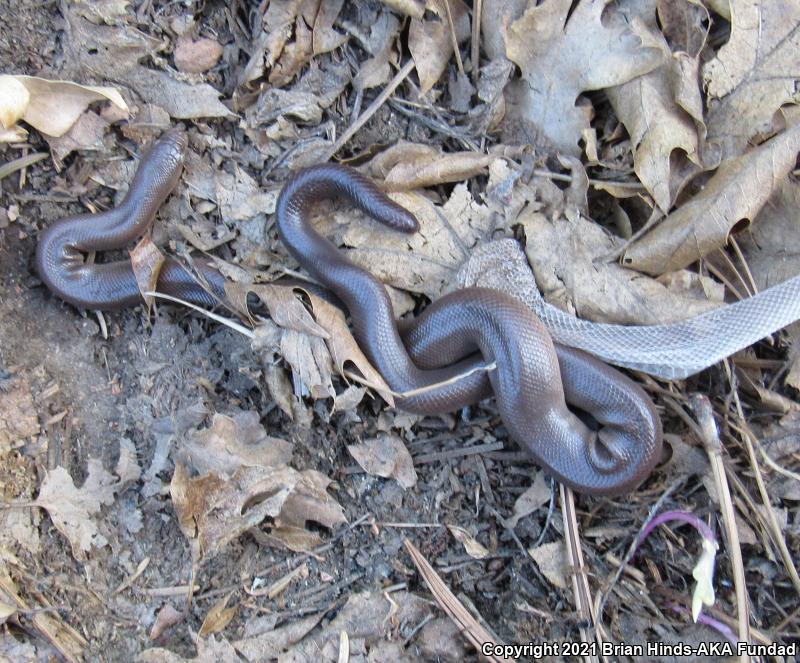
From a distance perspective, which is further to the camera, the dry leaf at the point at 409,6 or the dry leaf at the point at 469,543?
the dry leaf at the point at 409,6

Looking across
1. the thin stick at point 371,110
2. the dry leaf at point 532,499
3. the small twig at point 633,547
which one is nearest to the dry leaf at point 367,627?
the dry leaf at point 532,499

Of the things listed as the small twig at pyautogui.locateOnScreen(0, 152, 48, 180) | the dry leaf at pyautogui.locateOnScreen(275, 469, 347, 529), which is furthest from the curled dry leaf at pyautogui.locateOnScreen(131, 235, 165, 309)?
the dry leaf at pyautogui.locateOnScreen(275, 469, 347, 529)

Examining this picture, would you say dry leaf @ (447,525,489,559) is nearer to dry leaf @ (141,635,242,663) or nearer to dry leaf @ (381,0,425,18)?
dry leaf @ (141,635,242,663)

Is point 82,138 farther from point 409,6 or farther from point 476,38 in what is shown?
point 476,38

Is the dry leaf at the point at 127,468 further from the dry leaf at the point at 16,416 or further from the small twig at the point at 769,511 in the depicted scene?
the small twig at the point at 769,511

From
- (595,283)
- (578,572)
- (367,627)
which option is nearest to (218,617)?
(367,627)

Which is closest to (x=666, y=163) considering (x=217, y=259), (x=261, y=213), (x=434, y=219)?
(x=434, y=219)
